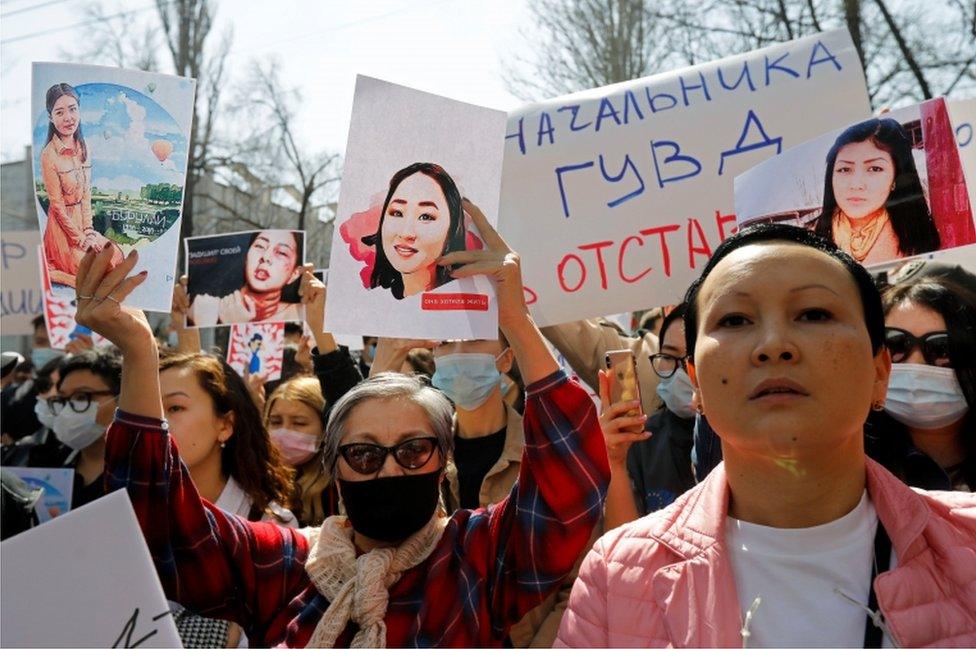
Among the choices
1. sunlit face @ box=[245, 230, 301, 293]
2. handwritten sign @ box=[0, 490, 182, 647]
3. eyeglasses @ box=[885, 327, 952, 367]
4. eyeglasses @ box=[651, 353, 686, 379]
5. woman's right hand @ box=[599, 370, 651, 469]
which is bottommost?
handwritten sign @ box=[0, 490, 182, 647]

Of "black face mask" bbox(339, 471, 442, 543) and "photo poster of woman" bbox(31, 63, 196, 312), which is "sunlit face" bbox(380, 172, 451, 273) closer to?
"photo poster of woman" bbox(31, 63, 196, 312)

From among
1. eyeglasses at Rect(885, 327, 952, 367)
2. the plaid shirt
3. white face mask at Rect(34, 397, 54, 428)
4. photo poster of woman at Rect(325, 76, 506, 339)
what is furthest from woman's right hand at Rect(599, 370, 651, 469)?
white face mask at Rect(34, 397, 54, 428)

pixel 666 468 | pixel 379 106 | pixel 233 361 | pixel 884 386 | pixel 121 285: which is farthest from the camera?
pixel 233 361

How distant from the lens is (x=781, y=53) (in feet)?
10.8

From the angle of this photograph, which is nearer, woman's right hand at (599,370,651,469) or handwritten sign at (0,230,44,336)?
woman's right hand at (599,370,651,469)

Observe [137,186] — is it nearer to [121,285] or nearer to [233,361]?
[121,285]

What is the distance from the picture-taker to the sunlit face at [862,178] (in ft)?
8.97

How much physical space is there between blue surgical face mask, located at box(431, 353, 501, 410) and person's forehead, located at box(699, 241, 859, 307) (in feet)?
6.05

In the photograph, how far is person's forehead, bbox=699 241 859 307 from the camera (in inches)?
59.8

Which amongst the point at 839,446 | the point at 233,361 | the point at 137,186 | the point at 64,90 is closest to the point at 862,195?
the point at 839,446

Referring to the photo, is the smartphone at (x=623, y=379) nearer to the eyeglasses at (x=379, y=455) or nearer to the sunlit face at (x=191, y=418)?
the eyeglasses at (x=379, y=455)

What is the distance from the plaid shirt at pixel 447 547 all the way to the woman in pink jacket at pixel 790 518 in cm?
38

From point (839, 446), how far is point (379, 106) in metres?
1.64

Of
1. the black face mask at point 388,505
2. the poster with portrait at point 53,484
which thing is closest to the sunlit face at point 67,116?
the black face mask at point 388,505
